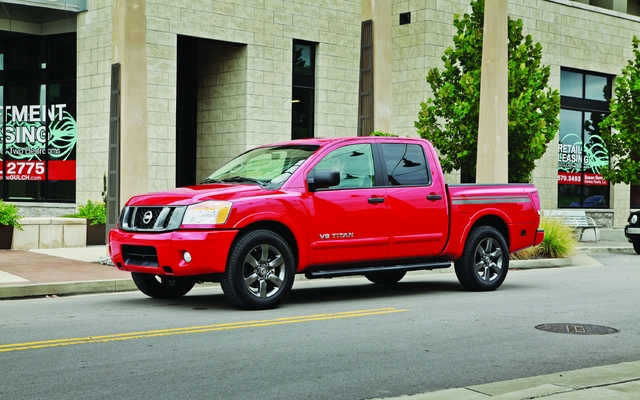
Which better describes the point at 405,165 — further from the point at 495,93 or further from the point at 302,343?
the point at 495,93

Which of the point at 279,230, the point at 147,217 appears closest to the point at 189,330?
the point at 147,217

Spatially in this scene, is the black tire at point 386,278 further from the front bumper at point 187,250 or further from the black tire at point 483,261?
the front bumper at point 187,250

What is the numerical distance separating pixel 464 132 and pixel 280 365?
18.0 metres

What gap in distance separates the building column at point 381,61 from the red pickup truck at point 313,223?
5496mm

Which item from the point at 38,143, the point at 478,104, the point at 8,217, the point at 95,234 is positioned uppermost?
the point at 478,104

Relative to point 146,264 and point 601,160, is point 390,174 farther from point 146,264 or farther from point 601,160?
point 601,160

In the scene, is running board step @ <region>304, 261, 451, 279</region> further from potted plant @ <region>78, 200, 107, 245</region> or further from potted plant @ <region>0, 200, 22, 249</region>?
potted plant @ <region>78, 200, 107, 245</region>

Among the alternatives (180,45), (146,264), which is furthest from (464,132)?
(146,264)

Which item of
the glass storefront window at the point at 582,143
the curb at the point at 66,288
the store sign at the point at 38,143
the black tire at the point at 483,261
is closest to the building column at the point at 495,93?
the black tire at the point at 483,261

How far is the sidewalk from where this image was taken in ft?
19.0

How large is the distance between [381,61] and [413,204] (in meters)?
7.21

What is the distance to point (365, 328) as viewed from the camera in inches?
352

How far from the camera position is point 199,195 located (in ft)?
32.6

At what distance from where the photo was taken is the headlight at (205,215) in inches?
382
